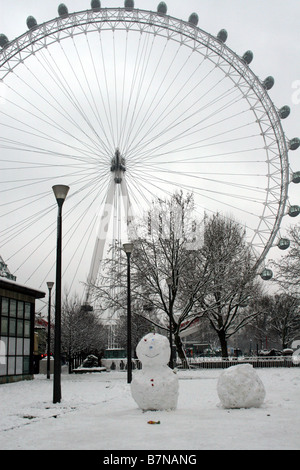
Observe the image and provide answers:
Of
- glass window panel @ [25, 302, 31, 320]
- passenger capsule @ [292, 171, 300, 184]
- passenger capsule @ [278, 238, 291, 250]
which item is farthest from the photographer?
passenger capsule @ [292, 171, 300, 184]

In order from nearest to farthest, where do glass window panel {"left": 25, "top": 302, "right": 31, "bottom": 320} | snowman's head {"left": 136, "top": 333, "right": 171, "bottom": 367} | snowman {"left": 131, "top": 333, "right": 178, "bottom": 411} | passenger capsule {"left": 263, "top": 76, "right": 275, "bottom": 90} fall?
snowman {"left": 131, "top": 333, "right": 178, "bottom": 411} → snowman's head {"left": 136, "top": 333, "right": 171, "bottom": 367} → glass window panel {"left": 25, "top": 302, "right": 31, "bottom": 320} → passenger capsule {"left": 263, "top": 76, "right": 275, "bottom": 90}

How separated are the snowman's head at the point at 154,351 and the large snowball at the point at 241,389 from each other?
4.53ft

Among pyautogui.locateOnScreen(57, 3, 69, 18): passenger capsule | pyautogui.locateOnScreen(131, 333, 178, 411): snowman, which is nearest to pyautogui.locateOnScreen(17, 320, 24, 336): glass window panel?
pyautogui.locateOnScreen(131, 333, 178, 411): snowman

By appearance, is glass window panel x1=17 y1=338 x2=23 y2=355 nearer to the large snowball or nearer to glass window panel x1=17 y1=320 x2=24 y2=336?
glass window panel x1=17 y1=320 x2=24 y2=336

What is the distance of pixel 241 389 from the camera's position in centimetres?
991

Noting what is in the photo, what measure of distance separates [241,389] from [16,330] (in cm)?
1564

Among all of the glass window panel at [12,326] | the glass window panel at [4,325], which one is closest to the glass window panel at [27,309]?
the glass window panel at [12,326]

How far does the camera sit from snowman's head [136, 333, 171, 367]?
10258mm

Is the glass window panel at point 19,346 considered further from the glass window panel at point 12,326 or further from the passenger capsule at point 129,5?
the passenger capsule at point 129,5

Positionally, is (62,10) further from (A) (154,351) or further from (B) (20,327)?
(A) (154,351)

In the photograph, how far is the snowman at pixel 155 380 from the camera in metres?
9.85

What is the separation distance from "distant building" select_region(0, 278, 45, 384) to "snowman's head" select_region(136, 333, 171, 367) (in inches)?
473
